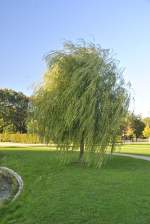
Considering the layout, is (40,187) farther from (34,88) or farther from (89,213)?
(34,88)

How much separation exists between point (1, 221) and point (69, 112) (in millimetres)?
11268

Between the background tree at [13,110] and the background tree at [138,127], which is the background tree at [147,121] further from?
the background tree at [13,110]

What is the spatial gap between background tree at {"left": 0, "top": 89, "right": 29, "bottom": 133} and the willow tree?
175ft

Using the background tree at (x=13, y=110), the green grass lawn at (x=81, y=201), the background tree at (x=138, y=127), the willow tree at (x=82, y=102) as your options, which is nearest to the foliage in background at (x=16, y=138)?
the background tree at (x=13, y=110)

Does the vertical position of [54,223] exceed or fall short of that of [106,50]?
it falls short

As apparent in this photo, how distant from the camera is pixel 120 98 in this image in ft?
67.2

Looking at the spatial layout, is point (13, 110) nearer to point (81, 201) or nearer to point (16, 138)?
point (16, 138)

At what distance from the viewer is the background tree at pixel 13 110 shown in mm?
77137

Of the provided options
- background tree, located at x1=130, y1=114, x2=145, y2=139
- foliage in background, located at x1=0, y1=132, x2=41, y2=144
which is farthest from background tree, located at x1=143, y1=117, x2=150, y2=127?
foliage in background, located at x1=0, y1=132, x2=41, y2=144

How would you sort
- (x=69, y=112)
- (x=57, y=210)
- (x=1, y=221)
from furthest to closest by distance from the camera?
(x=69, y=112)
(x=57, y=210)
(x=1, y=221)

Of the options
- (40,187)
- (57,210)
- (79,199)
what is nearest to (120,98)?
(40,187)

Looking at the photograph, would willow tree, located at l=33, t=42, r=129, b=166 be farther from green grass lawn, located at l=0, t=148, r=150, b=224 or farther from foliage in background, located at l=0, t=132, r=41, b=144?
foliage in background, located at l=0, t=132, r=41, b=144

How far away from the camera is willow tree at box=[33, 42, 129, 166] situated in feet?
65.9

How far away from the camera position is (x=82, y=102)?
20078mm
